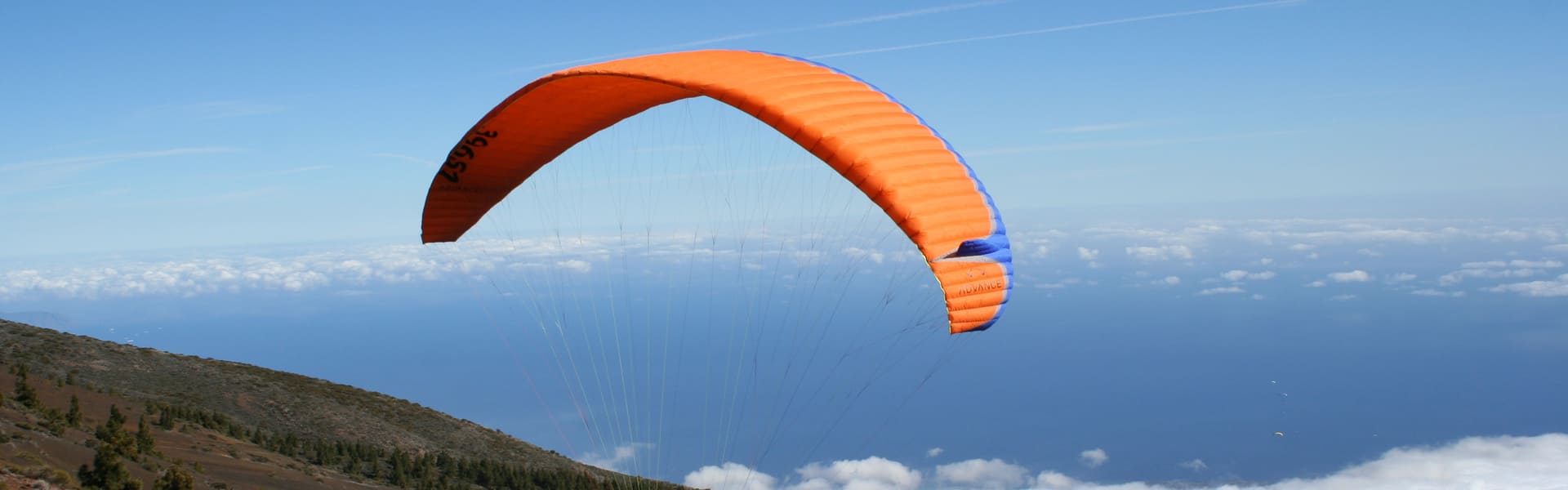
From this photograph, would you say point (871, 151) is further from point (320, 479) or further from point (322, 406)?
point (322, 406)

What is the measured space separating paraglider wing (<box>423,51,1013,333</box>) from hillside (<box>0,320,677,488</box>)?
30.7ft

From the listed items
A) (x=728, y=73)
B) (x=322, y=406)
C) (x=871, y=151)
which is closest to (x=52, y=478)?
(x=728, y=73)

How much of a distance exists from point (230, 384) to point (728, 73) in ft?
118

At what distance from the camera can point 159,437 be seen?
25156 mm

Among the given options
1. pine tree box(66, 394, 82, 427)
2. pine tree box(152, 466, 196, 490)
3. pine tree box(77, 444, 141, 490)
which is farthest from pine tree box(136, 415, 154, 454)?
pine tree box(152, 466, 196, 490)

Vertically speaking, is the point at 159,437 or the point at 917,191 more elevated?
the point at 917,191

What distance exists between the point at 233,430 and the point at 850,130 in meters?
27.9

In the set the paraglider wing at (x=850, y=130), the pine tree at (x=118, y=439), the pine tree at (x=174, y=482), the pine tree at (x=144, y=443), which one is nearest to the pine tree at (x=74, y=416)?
the pine tree at (x=118, y=439)

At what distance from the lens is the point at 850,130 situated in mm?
9906

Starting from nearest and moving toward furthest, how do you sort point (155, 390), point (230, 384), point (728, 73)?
point (728, 73)
point (155, 390)
point (230, 384)

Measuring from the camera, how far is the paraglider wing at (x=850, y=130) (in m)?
9.45

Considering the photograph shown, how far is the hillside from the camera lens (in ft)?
66.7

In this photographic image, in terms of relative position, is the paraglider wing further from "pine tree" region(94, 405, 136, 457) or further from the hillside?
"pine tree" region(94, 405, 136, 457)

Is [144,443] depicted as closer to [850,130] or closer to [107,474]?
[107,474]
